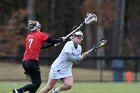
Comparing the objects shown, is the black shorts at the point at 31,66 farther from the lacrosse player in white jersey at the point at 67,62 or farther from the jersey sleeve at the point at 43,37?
the jersey sleeve at the point at 43,37

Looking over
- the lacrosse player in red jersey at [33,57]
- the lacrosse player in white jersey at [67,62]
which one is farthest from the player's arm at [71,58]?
the lacrosse player in red jersey at [33,57]

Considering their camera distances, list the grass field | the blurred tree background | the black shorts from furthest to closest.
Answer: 1. the blurred tree background
2. the grass field
3. the black shorts

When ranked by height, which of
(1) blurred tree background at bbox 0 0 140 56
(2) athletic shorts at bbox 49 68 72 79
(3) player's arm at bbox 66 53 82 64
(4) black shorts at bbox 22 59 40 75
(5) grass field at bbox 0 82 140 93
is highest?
(1) blurred tree background at bbox 0 0 140 56

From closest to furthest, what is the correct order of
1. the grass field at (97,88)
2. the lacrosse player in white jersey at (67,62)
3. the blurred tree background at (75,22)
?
the lacrosse player in white jersey at (67,62)
the grass field at (97,88)
the blurred tree background at (75,22)

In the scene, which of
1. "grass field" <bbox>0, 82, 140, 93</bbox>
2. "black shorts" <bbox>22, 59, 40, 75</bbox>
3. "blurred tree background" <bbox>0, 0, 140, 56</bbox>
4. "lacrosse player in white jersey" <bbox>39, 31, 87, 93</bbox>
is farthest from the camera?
"blurred tree background" <bbox>0, 0, 140, 56</bbox>

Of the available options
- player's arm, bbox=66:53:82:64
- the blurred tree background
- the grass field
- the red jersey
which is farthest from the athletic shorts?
the blurred tree background

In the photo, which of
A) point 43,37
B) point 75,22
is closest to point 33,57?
point 43,37

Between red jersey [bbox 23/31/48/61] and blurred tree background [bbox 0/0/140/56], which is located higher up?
blurred tree background [bbox 0/0/140/56]

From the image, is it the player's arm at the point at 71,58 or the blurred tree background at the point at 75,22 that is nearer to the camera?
the player's arm at the point at 71,58

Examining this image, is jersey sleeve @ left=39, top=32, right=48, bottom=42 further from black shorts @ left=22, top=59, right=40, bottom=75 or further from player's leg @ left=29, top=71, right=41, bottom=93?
player's leg @ left=29, top=71, right=41, bottom=93

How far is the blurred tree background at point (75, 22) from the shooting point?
167 ft

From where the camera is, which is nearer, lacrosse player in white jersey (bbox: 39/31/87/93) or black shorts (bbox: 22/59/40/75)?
black shorts (bbox: 22/59/40/75)

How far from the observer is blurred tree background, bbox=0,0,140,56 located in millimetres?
50750

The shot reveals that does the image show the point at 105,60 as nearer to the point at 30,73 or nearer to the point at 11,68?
the point at 11,68
